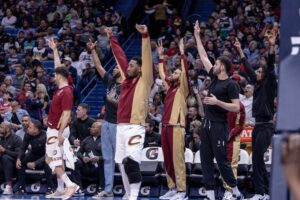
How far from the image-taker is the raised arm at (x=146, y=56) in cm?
1056

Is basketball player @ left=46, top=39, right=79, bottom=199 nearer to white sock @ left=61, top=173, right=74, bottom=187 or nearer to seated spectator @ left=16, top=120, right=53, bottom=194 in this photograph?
white sock @ left=61, top=173, right=74, bottom=187

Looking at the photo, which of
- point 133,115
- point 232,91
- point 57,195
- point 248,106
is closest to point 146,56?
point 133,115

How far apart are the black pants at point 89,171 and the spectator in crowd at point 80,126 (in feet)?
1.87

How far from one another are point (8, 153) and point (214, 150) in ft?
14.9

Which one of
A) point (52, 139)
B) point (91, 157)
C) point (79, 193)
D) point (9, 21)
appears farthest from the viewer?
point (9, 21)

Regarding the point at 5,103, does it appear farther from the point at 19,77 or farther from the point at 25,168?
the point at 25,168

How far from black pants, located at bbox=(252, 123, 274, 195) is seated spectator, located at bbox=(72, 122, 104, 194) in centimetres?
299

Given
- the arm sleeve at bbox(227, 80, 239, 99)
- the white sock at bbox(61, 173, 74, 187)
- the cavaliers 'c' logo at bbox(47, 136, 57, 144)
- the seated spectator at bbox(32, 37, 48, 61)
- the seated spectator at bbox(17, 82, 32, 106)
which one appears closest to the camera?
the arm sleeve at bbox(227, 80, 239, 99)

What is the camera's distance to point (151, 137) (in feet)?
44.6

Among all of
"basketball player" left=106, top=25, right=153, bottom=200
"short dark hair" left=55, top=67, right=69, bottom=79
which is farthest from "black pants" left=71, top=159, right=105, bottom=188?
"basketball player" left=106, top=25, right=153, bottom=200

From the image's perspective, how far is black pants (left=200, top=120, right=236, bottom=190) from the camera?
1049cm

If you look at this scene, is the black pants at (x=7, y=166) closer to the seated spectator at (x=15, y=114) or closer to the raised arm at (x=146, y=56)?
the seated spectator at (x=15, y=114)

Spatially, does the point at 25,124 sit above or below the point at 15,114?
above

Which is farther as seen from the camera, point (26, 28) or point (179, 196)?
point (26, 28)
